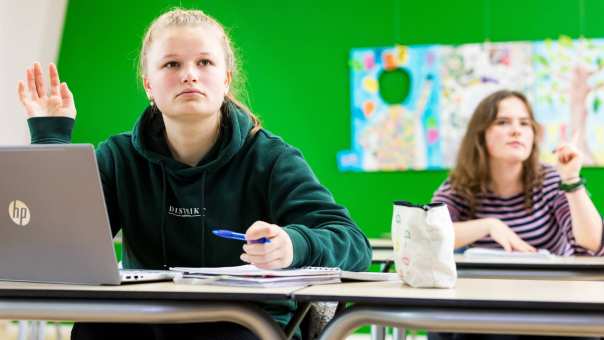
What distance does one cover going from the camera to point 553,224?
283 cm

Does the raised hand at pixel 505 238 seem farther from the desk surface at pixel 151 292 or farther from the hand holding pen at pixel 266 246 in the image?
the desk surface at pixel 151 292

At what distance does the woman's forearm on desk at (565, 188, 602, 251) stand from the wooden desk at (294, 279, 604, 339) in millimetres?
1474

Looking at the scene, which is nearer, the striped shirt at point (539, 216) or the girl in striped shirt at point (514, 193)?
the girl in striped shirt at point (514, 193)

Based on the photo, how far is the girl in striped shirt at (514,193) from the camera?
2.65 meters

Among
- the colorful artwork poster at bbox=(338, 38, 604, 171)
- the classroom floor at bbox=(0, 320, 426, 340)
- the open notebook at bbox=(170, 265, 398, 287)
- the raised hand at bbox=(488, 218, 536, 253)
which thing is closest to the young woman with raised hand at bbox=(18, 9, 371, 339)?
the open notebook at bbox=(170, 265, 398, 287)

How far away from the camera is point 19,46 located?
4.72 m

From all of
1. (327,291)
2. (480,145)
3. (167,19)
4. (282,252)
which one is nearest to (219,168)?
(167,19)

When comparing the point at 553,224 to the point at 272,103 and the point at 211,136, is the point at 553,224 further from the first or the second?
the point at 272,103

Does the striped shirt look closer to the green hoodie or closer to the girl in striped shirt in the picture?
the girl in striped shirt

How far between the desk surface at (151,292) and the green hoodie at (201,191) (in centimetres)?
44

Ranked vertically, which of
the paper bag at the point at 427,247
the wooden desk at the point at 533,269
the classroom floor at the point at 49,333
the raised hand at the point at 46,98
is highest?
the raised hand at the point at 46,98

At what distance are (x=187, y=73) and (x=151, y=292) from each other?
2.09 feet

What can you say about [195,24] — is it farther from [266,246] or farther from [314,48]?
[314,48]

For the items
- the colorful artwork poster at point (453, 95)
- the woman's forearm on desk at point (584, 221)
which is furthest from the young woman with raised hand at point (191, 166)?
the colorful artwork poster at point (453, 95)
